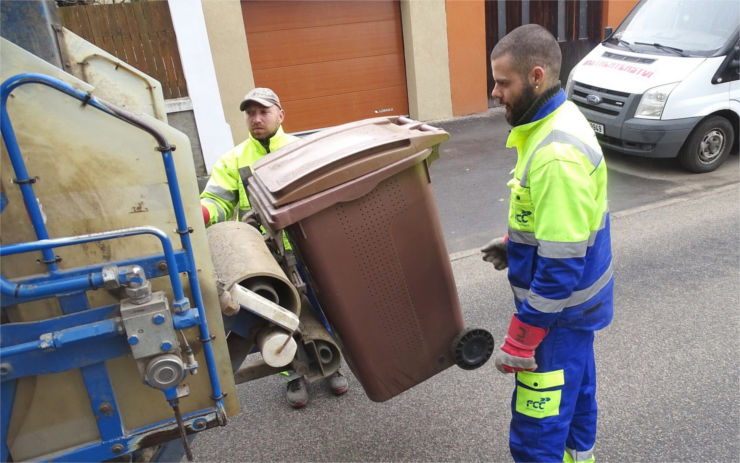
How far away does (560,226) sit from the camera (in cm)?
192

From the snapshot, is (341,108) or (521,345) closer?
(521,345)

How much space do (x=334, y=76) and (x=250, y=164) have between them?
653 centimetres

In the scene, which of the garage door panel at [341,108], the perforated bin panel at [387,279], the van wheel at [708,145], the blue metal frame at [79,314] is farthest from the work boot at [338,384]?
the garage door panel at [341,108]

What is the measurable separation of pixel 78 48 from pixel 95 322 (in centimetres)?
131

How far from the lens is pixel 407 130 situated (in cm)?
240

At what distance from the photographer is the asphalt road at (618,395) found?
2848mm

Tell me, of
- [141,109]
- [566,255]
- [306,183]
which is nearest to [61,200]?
[306,183]

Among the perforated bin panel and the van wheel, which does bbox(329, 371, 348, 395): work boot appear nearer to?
the perforated bin panel

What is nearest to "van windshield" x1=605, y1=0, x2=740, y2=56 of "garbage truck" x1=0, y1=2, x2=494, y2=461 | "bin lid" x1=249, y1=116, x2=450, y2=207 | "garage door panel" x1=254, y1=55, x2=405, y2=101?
"garage door panel" x1=254, y1=55, x2=405, y2=101

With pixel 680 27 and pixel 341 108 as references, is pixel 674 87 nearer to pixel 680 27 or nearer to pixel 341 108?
pixel 680 27

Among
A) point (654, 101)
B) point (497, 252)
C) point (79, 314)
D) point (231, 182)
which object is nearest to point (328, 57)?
point (654, 101)

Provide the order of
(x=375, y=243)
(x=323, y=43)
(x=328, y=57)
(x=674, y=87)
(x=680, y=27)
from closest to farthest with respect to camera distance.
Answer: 1. (x=375, y=243)
2. (x=674, y=87)
3. (x=680, y=27)
4. (x=323, y=43)
5. (x=328, y=57)

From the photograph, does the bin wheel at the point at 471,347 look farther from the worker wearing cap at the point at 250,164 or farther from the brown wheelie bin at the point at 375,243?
the worker wearing cap at the point at 250,164

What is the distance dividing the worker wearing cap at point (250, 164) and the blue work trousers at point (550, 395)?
4.36 feet
